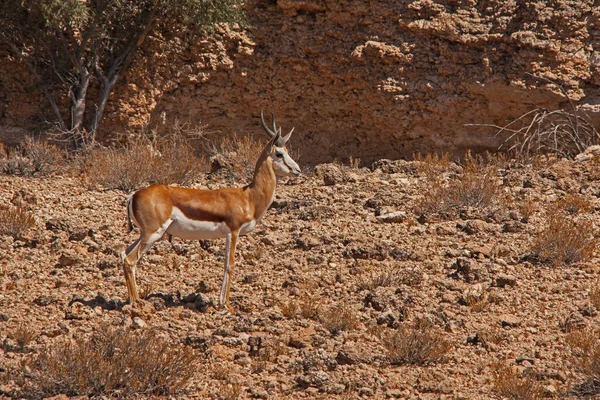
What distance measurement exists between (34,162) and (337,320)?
24.9ft

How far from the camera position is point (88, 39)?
1496 cm

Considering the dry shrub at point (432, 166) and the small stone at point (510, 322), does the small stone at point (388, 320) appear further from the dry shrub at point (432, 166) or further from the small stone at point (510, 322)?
the dry shrub at point (432, 166)

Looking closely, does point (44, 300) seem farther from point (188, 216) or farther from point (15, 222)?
point (15, 222)

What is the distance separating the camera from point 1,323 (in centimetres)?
785

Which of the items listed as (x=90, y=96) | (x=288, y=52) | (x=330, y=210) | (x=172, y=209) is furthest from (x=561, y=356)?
(x=90, y=96)

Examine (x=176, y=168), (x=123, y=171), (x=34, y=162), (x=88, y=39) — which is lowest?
(x=34, y=162)

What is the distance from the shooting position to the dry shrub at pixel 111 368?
6699 millimetres

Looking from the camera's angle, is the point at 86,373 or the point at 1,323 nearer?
the point at 86,373

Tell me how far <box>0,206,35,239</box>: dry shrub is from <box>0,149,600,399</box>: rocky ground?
14 centimetres

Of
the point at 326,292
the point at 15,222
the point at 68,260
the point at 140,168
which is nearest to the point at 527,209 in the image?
the point at 326,292

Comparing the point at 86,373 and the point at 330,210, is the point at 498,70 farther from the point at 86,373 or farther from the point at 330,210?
the point at 86,373

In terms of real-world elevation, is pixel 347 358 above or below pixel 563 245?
below

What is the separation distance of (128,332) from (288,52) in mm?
10186

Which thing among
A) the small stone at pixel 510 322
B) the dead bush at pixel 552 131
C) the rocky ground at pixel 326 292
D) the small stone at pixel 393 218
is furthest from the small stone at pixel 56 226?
the dead bush at pixel 552 131
